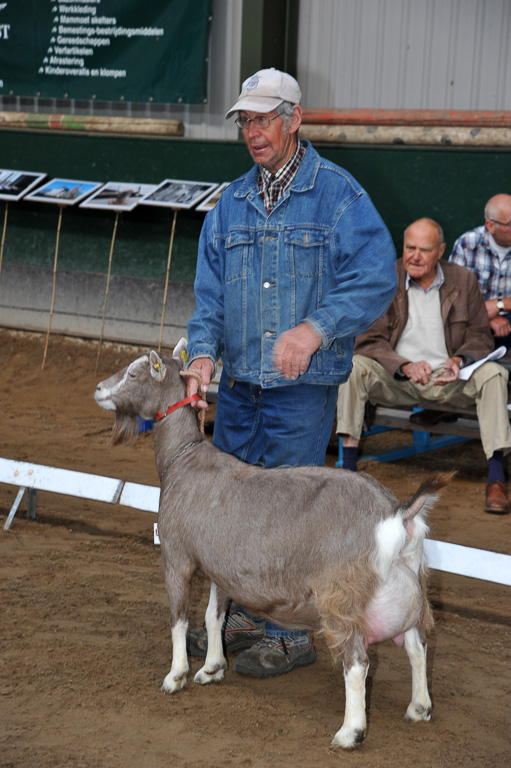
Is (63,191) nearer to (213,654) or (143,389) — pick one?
(143,389)

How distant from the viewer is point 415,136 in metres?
7.61

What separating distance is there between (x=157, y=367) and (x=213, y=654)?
3.39ft

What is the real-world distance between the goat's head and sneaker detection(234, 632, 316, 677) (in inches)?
37.2

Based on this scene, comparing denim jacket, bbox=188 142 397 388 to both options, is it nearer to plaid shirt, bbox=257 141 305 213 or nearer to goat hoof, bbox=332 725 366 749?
plaid shirt, bbox=257 141 305 213

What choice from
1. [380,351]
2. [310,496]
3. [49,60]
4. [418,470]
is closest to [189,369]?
[310,496]

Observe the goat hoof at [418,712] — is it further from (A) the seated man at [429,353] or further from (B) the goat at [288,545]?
(A) the seated man at [429,353]

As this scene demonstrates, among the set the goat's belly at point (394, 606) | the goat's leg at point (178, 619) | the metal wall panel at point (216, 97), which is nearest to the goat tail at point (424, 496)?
the goat's belly at point (394, 606)

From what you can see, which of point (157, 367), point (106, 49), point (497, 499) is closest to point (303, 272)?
point (157, 367)

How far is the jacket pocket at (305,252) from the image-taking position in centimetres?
319

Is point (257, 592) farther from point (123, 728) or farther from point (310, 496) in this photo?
point (123, 728)

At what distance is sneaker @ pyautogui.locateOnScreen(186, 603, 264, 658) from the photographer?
3.46 meters

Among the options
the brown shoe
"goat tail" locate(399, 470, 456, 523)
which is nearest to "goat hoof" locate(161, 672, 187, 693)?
"goat tail" locate(399, 470, 456, 523)

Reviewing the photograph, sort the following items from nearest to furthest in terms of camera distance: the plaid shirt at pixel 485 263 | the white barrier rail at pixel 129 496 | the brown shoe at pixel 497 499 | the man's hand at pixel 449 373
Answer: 1. the white barrier rail at pixel 129 496
2. the brown shoe at pixel 497 499
3. the man's hand at pixel 449 373
4. the plaid shirt at pixel 485 263

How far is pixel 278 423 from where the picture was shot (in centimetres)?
331
